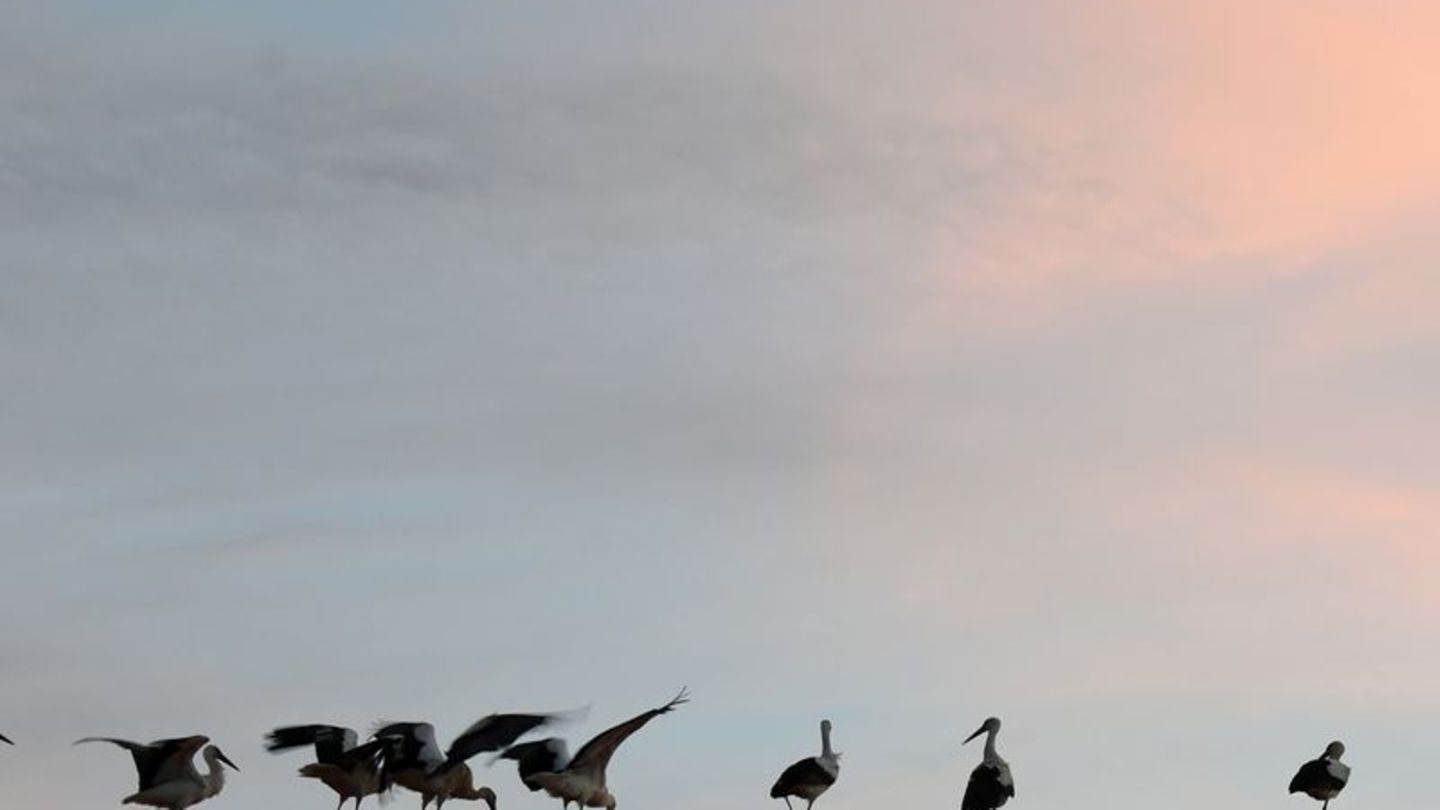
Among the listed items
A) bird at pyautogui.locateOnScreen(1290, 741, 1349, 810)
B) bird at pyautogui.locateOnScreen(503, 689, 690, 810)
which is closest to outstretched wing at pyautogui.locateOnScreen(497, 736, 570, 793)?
bird at pyautogui.locateOnScreen(503, 689, 690, 810)

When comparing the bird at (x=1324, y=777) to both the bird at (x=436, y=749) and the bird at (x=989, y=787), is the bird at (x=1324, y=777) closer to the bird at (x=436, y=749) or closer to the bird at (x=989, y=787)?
the bird at (x=989, y=787)

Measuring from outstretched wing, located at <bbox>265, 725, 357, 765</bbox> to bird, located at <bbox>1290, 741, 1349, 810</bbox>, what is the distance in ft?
56.2

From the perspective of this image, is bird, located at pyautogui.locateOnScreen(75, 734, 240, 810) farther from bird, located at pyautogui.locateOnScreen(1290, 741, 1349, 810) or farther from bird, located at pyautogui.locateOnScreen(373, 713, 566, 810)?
bird, located at pyautogui.locateOnScreen(1290, 741, 1349, 810)

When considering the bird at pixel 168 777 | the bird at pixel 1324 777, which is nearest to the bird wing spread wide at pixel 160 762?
the bird at pixel 168 777

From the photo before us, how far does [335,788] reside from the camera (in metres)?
59.3

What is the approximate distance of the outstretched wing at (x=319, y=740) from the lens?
59.7 meters

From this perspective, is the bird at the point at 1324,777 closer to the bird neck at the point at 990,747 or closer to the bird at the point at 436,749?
the bird neck at the point at 990,747

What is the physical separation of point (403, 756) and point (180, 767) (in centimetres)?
373

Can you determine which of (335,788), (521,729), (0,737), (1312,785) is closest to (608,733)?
(521,729)

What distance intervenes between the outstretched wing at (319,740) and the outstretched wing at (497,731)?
2.95 meters

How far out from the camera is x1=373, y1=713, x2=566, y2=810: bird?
5716 cm

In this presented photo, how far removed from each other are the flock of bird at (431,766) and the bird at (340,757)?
17mm

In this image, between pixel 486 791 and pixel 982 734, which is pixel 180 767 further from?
pixel 982 734

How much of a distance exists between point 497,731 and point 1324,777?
15.6m
